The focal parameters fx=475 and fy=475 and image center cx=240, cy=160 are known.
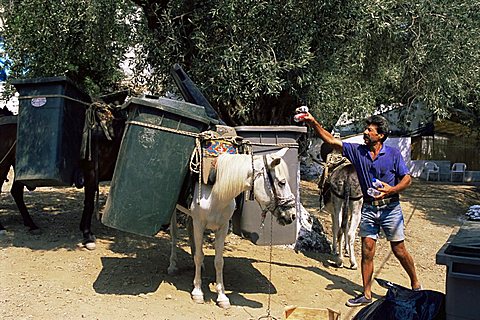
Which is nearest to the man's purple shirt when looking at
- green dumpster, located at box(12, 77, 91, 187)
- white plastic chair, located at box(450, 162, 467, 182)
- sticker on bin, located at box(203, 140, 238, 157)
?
sticker on bin, located at box(203, 140, 238, 157)

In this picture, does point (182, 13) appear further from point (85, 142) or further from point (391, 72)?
point (391, 72)

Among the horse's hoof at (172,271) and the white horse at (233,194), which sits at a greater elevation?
the white horse at (233,194)

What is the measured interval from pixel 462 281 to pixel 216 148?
8.65ft

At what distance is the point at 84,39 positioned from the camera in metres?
7.62

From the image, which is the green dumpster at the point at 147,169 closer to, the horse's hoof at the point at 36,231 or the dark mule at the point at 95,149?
the dark mule at the point at 95,149

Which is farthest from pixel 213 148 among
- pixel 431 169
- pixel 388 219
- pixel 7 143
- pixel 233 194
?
pixel 431 169

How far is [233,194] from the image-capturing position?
4.52 metres

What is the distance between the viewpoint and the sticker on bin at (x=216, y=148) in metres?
4.71

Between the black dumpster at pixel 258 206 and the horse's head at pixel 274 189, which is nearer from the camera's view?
the horse's head at pixel 274 189

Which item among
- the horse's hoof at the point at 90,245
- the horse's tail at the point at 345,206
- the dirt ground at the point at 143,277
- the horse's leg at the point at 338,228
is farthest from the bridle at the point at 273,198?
the horse's hoof at the point at 90,245

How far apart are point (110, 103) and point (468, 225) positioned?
4.81 metres

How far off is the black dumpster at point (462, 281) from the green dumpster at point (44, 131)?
4.32m

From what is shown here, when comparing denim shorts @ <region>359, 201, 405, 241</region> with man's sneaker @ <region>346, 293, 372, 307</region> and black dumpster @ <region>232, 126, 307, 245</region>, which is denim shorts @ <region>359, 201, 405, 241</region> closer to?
man's sneaker @ <region>346, 293, 372, 307</region>

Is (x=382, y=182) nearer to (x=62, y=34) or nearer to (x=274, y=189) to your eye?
(x=274, y=189)
